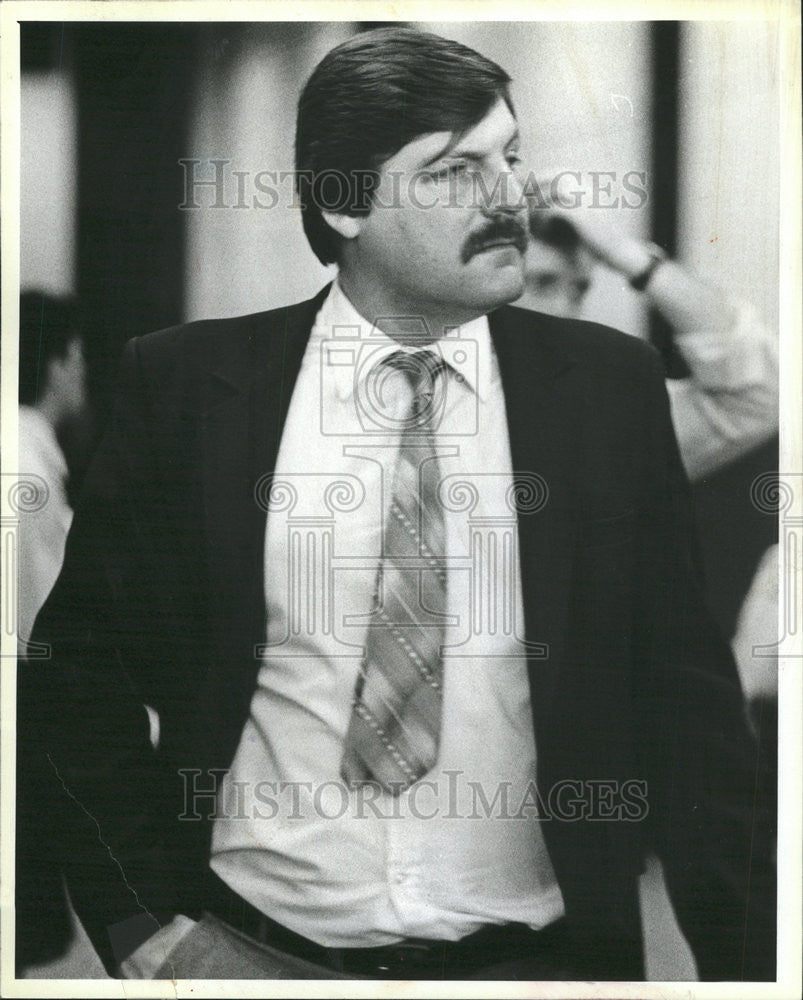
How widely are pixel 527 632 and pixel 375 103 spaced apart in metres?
0.80

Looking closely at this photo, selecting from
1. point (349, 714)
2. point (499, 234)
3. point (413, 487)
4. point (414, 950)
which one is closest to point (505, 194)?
point (499, 234)

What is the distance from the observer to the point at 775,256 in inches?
63.4

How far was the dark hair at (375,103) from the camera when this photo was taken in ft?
5.24

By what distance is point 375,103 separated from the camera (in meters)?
1.60

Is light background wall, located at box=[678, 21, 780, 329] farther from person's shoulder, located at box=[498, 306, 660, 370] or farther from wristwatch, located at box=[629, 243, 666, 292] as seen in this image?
person's shoulder, located at box=[498, 306, 660, 370]

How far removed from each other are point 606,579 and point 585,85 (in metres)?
0.72

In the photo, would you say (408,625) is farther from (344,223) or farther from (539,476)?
(344,223)

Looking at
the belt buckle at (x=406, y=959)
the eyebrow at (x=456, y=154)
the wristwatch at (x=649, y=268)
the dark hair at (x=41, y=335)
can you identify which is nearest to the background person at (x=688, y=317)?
the wristwatch at (x=649, y=268)

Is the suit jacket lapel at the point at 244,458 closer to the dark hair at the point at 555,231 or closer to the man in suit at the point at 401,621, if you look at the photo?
the man in suit at the point at 401,621

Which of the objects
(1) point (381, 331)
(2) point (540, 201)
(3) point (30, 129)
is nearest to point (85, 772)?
(1) point (381, 331)

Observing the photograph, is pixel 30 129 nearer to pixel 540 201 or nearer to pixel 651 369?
pixel 540 201

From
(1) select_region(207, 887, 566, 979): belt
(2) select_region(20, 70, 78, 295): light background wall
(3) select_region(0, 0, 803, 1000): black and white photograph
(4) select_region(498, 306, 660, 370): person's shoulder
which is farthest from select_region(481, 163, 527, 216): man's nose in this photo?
(1) select_region(207, 887, 566, 979): belt

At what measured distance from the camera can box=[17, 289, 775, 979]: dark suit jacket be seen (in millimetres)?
1604

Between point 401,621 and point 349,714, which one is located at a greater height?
point 401,621
